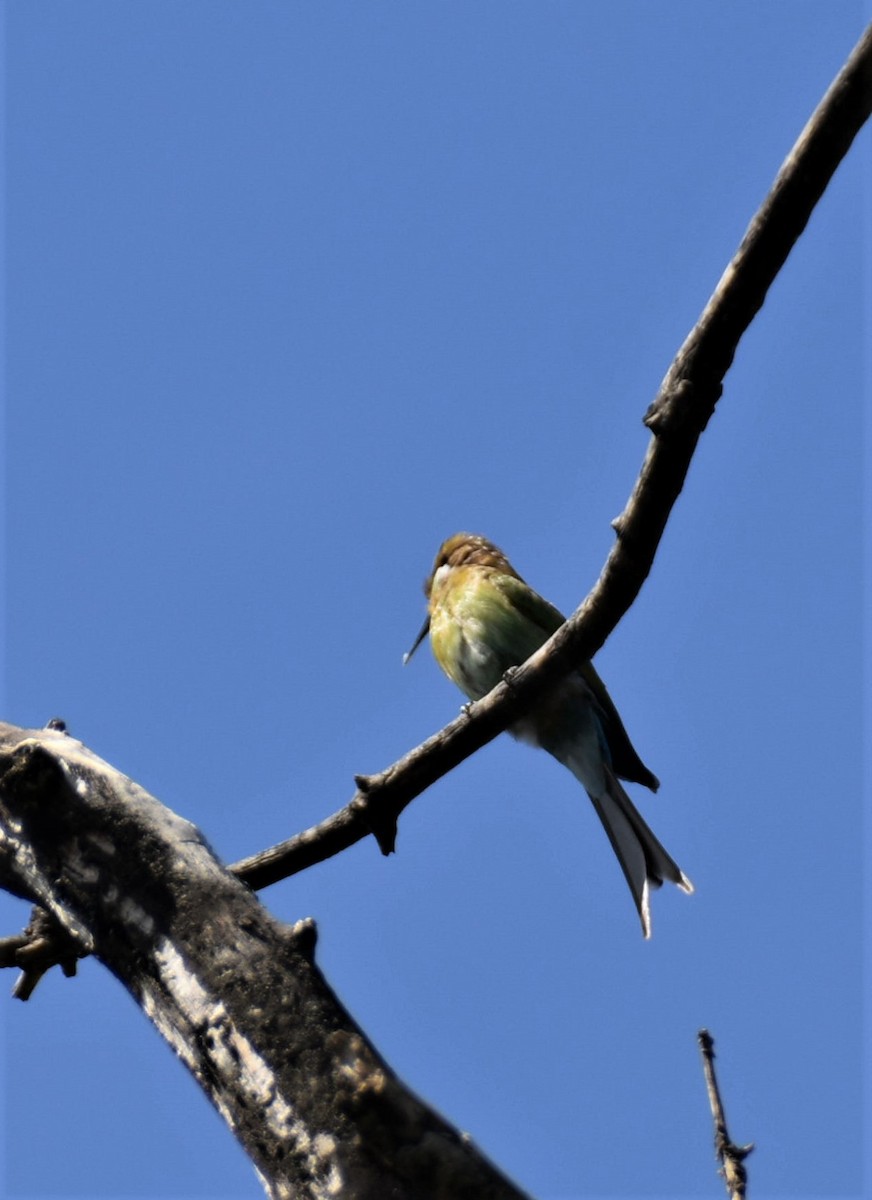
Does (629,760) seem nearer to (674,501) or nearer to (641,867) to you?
(641,867)

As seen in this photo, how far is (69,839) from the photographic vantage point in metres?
2.56

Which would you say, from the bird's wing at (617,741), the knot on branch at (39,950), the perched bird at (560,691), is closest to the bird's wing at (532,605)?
the perched bird at (560,691)

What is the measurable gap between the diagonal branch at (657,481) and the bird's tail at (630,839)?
161 centimetres

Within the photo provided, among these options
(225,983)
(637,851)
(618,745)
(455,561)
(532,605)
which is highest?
(455,561)

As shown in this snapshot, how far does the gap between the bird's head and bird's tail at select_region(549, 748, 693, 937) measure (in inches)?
54.3

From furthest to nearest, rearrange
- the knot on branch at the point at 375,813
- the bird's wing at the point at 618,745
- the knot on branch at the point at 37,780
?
the bird's wing at the point at 618,745
the knot on branch at the point at 375,813
the knot on branch at the point at 37,780

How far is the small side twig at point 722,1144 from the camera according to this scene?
103 inches

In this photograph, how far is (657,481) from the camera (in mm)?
2916

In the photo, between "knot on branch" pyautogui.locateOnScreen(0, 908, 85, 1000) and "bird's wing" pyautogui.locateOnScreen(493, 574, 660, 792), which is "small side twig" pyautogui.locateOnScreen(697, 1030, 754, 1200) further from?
"bird's wing" pyautogui.locateOnScreen(493, 574, 660, 792)

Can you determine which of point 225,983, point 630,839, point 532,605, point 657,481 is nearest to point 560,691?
point 630,839

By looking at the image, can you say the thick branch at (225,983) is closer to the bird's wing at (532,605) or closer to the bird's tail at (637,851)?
the bird's tail at (637,851)

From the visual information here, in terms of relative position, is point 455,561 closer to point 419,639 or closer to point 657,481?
point 419,639

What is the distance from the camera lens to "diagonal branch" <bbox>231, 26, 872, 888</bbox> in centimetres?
231

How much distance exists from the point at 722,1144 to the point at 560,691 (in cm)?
284
